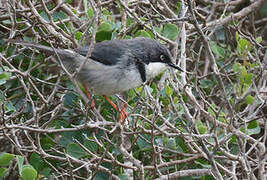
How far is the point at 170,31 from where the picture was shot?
179 inches

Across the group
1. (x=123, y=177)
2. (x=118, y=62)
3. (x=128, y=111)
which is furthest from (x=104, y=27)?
Result: (x=123, y=177)

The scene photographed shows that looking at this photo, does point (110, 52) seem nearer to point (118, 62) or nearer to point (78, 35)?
point (118, 62)

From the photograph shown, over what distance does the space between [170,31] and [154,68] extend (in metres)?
0.44

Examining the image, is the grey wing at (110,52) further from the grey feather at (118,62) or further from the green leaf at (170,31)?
the green leaf at (170,31)

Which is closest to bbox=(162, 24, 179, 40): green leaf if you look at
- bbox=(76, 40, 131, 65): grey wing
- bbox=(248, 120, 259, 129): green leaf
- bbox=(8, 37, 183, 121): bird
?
bbox=(8, 37, 183, 121): bird

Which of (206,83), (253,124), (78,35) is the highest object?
(78,35)

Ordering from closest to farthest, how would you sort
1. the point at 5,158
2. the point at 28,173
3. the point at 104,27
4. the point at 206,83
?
the point at 28,173 → the point at 5,158 → the point at 104,27 → the point at 206,83

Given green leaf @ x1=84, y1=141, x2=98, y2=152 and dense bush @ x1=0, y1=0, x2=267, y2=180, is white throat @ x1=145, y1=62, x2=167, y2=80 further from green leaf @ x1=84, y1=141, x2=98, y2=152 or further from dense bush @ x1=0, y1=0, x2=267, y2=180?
green leaf @ x1=84, y1=141, x2=98, y2=152

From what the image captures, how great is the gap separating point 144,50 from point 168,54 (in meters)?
0.23

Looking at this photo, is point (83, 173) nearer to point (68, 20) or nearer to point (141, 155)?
point (141, 155)

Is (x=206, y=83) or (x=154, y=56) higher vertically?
(x=154, y=56)

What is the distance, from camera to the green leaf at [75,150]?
12.3 feet

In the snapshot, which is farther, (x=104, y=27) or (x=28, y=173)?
(x=104, y=27)

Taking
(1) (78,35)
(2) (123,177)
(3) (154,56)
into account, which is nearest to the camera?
(2) (123,177)
